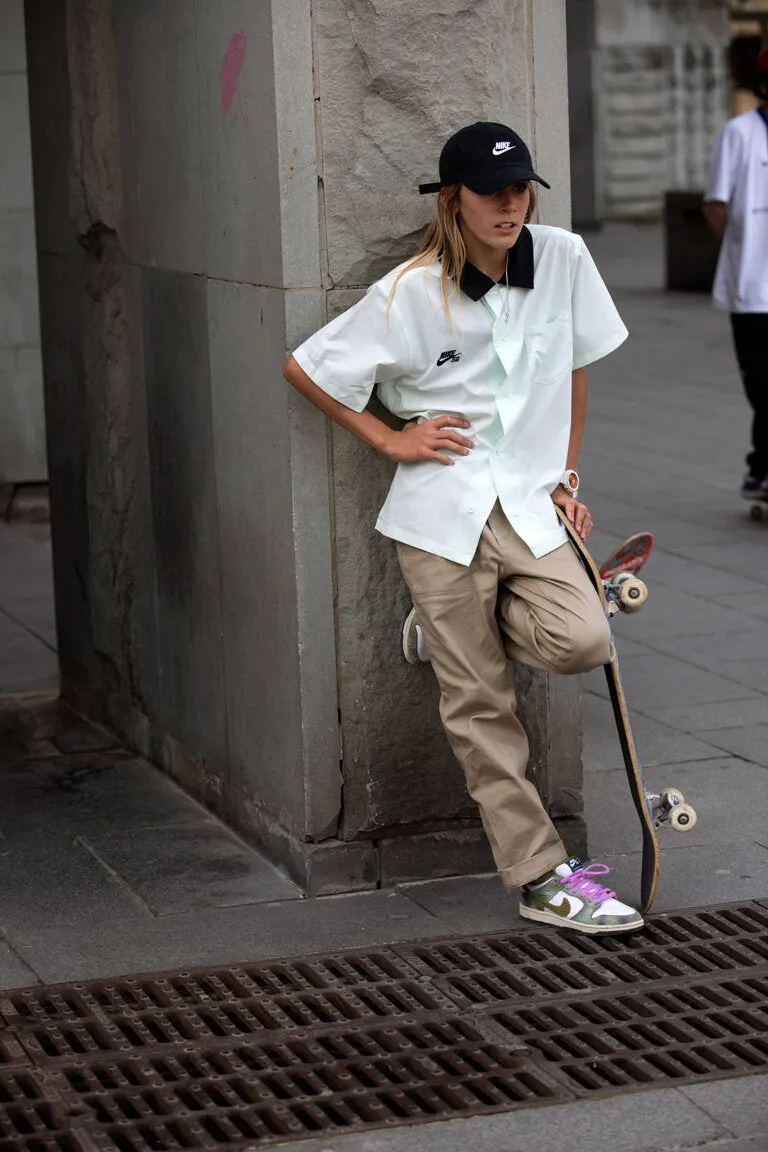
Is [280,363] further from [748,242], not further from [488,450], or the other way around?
[748,242]

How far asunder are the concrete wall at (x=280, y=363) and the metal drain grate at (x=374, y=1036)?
56 centimetres

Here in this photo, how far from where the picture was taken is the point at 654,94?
28422 millimetres

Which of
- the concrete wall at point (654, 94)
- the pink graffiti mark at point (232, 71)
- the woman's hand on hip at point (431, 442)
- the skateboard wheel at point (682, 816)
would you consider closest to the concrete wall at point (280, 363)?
the pink graffiti mark at point (232, 71)

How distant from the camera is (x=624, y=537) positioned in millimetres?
8797

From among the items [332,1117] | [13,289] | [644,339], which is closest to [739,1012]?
[332,1117]

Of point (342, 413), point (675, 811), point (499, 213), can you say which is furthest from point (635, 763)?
point (499, 213)

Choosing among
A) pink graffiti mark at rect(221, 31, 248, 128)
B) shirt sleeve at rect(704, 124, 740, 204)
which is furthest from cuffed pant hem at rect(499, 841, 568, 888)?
shirt sleeve at rect(704, 124, 740, 204)

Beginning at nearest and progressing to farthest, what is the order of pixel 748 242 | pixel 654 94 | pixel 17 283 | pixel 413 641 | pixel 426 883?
1. pixel 413 641
2. pixel 426 883
3. pixel 748 242
4. pixel 17 283
5. pixel 654 94

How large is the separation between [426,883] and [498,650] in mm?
714

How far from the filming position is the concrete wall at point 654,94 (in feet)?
91.9

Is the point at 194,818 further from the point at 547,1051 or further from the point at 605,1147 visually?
the point at 605,1147

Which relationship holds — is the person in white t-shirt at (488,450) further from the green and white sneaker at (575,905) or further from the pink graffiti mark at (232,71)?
the pink graffiti mark at (232,71)

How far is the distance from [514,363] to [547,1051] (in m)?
1.53

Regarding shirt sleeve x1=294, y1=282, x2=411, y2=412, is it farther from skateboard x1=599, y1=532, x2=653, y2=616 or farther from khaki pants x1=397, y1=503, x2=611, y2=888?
skateboard x1=599, y1=532, x2=653, y2=616
